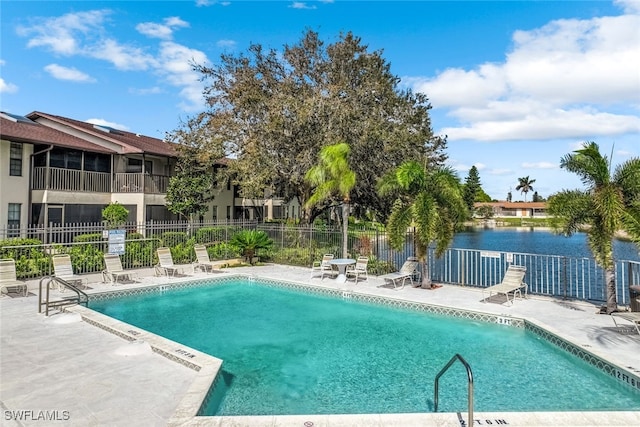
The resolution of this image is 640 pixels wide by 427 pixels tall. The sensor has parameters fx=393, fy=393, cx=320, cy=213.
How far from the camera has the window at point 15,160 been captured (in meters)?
18.7

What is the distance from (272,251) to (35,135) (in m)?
13.2

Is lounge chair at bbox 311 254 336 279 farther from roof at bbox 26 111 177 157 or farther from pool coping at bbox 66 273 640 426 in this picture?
roof at bbox 26 111 177 157

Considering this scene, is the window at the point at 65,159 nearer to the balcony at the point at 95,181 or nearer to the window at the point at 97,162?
the window at the point at 97,162

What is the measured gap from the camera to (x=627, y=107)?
43.4 feet

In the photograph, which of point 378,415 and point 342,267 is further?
point 342,267

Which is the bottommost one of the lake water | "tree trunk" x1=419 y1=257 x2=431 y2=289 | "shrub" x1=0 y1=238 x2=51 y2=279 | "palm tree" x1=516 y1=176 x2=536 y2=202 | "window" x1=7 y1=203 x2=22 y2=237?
the lake water

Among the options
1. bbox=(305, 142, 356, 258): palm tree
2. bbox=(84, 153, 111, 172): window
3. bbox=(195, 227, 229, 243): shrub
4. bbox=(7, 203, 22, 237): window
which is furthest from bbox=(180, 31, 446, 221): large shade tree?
bbox=(7, 203, 22, 237): window

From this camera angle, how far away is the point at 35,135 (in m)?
19.6

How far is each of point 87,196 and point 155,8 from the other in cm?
1072

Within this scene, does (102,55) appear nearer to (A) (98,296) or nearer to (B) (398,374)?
(A) (98,296)

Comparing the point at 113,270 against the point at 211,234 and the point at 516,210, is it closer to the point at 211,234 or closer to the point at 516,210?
the point at 211,234

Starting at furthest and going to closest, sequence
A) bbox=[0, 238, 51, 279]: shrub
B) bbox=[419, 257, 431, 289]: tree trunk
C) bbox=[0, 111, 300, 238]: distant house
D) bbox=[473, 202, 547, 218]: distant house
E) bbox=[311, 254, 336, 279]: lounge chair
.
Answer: bbox=[473, 202, 547, 218]: distant house
bbox=[0, 111, 300, 238]: distant house
bbox=[311, 254, 336, 279]: lounge chair
bbox=[419, 257, 431, 289]: tree trunk
bbox=[0, 238, 51, 279]: shrub

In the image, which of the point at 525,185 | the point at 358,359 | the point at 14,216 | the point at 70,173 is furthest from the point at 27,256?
the point at 525,185

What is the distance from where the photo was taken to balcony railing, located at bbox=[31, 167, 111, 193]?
1965 cm
